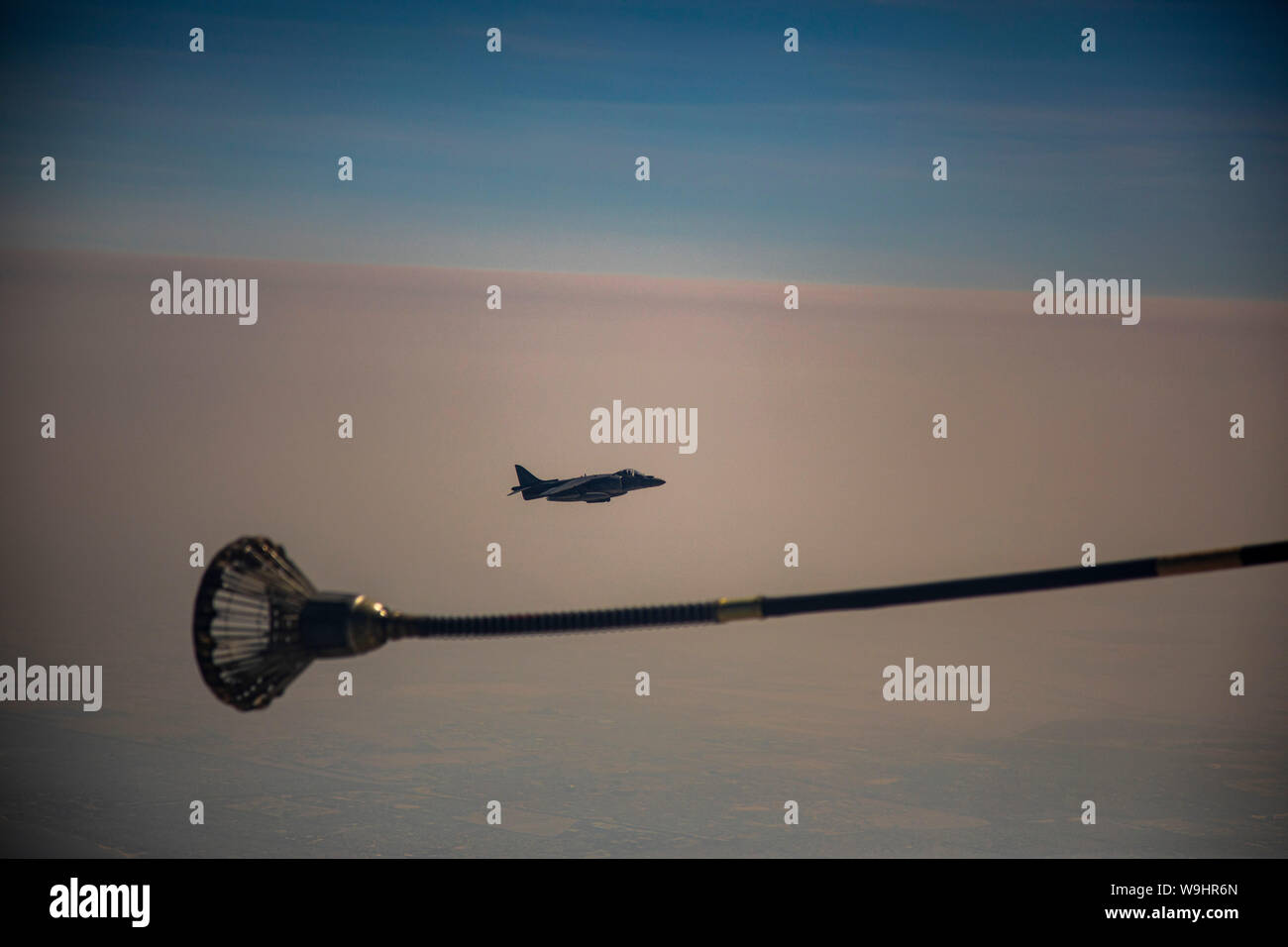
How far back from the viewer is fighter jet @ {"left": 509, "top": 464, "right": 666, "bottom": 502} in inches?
4018

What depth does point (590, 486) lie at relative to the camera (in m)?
104

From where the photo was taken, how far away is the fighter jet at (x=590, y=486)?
10206 cm

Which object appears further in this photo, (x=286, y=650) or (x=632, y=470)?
(x=632, y=470)

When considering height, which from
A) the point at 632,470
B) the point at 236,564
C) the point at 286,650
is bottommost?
the point at 286,650

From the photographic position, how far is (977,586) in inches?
489
